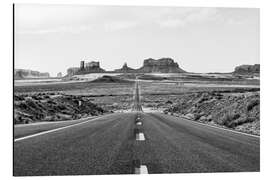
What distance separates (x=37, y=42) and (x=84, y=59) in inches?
199

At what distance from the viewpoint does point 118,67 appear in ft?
54.9

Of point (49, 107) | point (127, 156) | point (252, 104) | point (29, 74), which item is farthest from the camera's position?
point (49, 107)

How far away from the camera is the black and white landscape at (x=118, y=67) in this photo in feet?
20.5

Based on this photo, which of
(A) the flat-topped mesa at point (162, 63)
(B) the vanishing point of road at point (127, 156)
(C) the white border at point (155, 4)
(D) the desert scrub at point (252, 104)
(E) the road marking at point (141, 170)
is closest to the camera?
(E) the road marking at point (141, 170)

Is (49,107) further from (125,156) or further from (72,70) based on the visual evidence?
(125,156)

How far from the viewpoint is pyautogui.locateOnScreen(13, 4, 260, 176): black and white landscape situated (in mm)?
6242

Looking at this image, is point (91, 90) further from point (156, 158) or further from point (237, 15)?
point (156, 158)

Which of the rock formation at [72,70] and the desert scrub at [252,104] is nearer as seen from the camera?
the rock formation at [72,70]

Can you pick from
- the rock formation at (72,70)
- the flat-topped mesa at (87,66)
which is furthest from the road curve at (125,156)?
the flat-topped mesa at (87,66)

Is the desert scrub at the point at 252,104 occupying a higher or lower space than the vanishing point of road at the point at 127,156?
higher

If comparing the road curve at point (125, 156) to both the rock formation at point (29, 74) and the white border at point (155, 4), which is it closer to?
the white border at point (155, 4)

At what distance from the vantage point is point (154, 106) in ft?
138

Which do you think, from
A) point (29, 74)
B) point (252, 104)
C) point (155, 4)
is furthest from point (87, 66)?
point (252, 104)

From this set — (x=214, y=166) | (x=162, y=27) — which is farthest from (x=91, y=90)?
(x=214, y=166)
